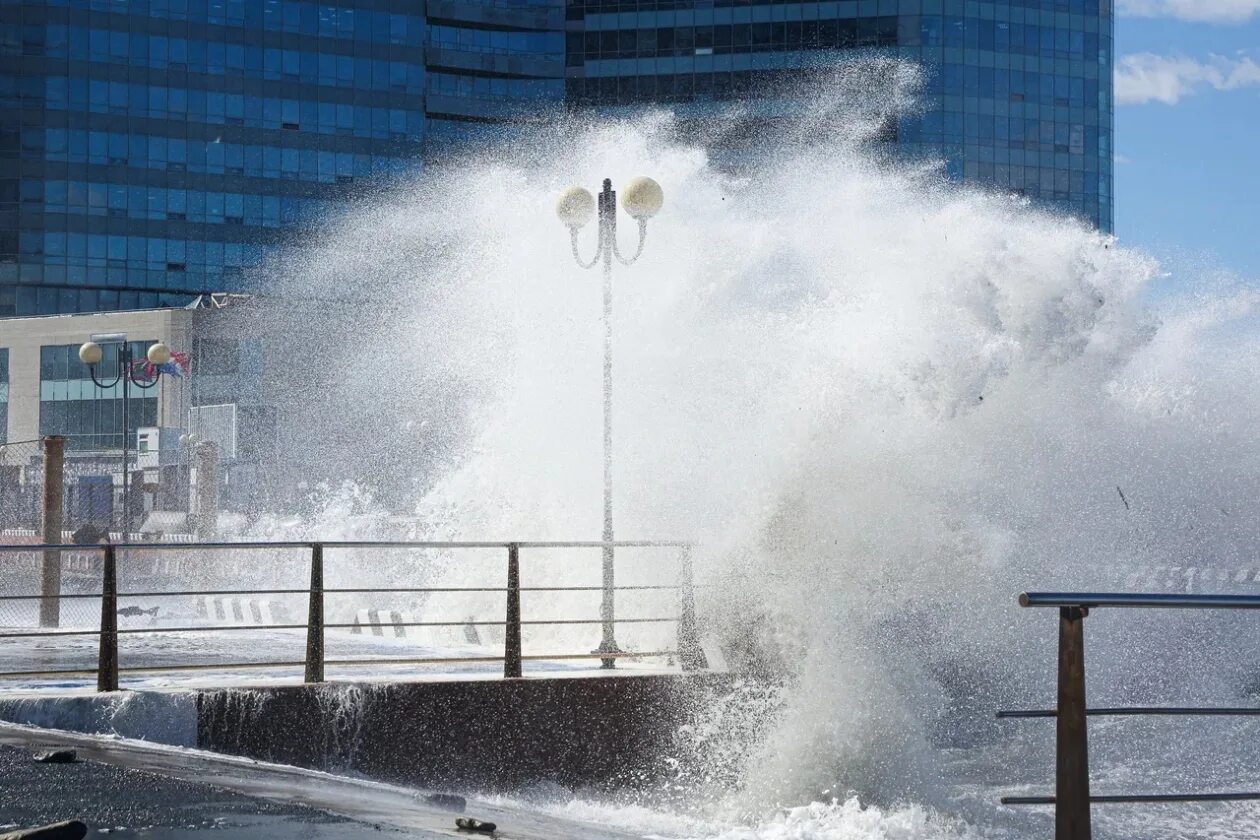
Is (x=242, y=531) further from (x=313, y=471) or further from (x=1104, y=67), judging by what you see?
(x=1104, y=67)

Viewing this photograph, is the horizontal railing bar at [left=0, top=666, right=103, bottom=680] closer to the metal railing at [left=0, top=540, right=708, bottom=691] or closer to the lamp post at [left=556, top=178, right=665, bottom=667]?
the metal railing at [left=0, top=540, right=708, bottom=691]

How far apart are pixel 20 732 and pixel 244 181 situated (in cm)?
8221

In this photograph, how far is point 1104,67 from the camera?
94.4 m

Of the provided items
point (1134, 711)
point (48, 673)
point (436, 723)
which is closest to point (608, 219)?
point (436, 723)

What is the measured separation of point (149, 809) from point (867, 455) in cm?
1051

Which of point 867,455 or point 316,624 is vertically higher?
point 867,455

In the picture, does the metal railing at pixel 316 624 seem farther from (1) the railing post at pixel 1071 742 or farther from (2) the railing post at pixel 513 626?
(1) the railing post at pixel 1071 742

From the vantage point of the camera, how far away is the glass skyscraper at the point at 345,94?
273 feet

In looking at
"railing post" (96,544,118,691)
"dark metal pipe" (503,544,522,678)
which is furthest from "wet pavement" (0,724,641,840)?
"dark metal pipe" (503,544,522,678)

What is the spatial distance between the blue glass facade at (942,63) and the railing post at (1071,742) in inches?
3462

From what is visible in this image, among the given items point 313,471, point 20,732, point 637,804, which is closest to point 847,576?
point 637,804

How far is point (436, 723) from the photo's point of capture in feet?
34.7

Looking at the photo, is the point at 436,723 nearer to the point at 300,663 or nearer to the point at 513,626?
the point at 513,626

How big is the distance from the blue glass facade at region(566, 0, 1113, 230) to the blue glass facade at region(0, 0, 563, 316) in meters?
4.73
